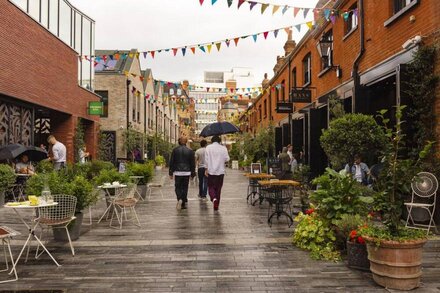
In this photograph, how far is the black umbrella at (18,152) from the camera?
11.3 meters

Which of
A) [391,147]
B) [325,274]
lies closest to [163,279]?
[325,274]

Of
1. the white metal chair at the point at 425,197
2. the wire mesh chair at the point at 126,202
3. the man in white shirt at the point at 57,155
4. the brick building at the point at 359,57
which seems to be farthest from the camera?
the man in white shirt at the point at 57,155

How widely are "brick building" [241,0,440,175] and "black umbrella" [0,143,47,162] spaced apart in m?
8.72

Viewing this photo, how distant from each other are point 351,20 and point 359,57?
2039mm

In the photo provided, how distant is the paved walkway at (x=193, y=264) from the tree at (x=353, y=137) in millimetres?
1967

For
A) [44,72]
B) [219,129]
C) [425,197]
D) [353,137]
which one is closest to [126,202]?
[353,137]

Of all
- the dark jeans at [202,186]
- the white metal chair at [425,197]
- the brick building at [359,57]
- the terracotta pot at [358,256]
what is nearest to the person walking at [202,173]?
the dark jeans at [202,186]

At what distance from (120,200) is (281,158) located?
9.61 metres

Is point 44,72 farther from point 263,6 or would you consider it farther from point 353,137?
point 353,137

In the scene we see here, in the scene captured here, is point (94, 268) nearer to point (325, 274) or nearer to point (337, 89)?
point (325, 274)

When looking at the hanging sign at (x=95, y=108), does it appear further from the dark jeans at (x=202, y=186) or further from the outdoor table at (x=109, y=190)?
the outdoor table at (x=109, y=190)

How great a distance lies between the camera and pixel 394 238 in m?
4.68

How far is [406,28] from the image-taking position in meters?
8.99

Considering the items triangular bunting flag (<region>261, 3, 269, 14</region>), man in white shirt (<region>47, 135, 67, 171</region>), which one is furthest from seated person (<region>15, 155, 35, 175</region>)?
triangular bunting flag (<region>261, 3, 269, 14</region>)
